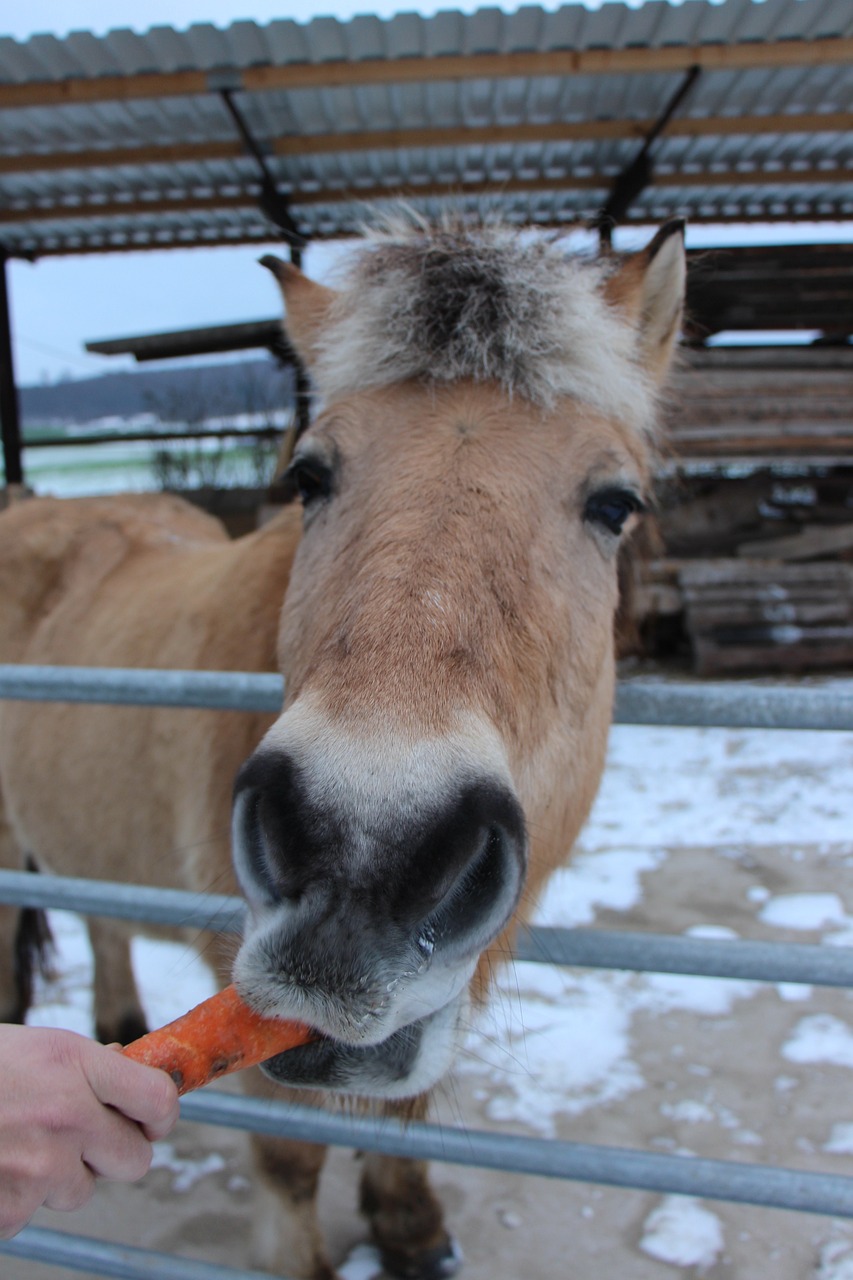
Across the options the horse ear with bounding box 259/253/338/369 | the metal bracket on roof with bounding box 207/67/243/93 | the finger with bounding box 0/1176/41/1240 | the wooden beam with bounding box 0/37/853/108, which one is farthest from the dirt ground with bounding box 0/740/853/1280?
the metal bracket on roof with bounding box 207/67/243/93

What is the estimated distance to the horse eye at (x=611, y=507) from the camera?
165cm

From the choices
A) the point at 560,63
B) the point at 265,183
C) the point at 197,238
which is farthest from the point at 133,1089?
the point at 197,238

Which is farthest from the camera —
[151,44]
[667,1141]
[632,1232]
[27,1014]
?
[151,44]

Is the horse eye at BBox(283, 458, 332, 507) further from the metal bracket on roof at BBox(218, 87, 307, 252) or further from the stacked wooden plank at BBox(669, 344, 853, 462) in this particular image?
the stacked wooden plank at BBox(669, 344, 853, 462)

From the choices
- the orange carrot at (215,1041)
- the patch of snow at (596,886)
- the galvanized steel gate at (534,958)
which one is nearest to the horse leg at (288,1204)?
the galvanized steel gate at (534,958)

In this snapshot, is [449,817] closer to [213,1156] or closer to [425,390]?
[425,390]

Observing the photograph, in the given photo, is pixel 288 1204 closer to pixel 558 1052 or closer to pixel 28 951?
pixel 558 1052

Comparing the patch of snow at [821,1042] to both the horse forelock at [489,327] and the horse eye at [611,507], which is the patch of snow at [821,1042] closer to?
the horse eye at [611,507]

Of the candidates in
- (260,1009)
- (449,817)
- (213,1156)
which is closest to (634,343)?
(449,817)

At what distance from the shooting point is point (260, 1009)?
97 centimetres

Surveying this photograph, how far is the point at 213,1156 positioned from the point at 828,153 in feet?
28.8

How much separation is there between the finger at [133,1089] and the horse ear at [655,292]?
1871mm

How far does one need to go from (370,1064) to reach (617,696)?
33.4 inches

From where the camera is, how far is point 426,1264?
7.49 feet
